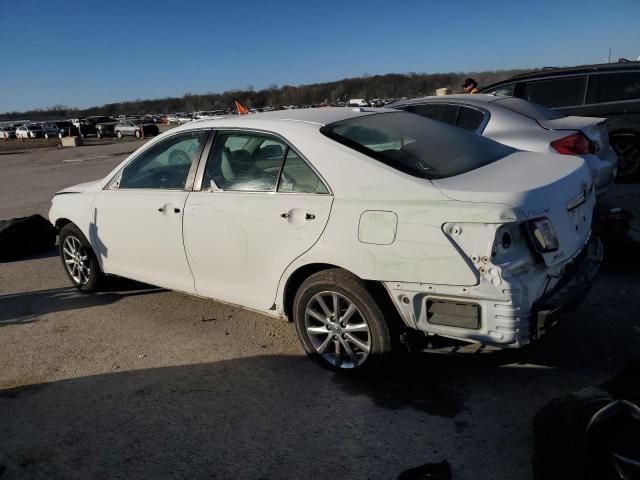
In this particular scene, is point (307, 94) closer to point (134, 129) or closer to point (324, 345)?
point (134, 129)

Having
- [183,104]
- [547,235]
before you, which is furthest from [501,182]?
[183,104]

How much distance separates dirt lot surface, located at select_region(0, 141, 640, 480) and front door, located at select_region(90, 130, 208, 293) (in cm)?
47

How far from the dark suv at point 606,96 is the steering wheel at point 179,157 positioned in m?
6.13

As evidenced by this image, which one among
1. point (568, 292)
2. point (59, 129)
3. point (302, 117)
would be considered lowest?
point (568, 292)

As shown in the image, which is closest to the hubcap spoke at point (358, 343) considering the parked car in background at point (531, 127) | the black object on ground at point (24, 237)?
the parked car in background at point (531, 127)

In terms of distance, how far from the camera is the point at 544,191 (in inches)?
111

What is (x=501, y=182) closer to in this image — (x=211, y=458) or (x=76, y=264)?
(x=211, y=458)

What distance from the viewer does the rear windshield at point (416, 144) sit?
3.22 metres

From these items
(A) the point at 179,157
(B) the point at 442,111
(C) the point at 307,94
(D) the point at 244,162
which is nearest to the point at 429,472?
(D) the point at 244,162

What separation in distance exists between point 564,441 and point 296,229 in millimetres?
1843

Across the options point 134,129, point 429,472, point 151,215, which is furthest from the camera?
point 134,129

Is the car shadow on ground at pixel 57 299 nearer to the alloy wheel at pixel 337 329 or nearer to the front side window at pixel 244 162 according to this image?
the front side window at pixel 244 162

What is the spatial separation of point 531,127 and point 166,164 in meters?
3.94

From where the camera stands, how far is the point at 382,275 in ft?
9.72
